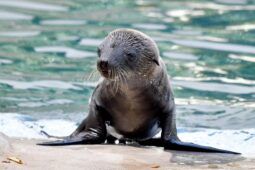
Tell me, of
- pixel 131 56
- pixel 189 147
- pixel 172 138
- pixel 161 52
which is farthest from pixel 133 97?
pixel 161 52

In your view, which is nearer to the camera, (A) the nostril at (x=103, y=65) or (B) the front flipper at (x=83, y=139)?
(A) the nostril at (x=103, y=65)

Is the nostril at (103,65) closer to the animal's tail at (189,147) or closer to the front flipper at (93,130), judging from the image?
the front flipper at (93,130)

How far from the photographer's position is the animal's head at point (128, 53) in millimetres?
6445

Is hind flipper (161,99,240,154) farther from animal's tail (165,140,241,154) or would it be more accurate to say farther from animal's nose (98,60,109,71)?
animal's nose (98,60,109,71)

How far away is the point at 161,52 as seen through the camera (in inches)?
498

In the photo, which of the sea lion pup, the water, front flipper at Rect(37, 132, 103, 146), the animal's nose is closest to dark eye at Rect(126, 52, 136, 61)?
the sea lion pup

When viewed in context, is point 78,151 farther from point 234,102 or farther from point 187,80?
point 187,80

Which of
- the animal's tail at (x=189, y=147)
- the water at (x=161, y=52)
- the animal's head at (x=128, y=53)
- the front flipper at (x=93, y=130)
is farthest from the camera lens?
the water at (x=161, y=52)

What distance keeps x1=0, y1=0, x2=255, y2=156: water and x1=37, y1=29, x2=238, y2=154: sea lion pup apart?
0.63 m

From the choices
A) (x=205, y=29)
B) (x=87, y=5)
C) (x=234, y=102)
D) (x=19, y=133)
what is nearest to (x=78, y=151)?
(x=19, y=133)

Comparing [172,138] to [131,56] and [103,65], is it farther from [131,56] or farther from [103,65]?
[103,65]

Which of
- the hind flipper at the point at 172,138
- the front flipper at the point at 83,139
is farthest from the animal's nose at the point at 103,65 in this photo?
the hind flipper at the point at 172,138

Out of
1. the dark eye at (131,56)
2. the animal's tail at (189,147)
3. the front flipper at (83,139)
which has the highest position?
the dark eye at (131,56)

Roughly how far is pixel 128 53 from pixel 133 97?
34 centimetres
